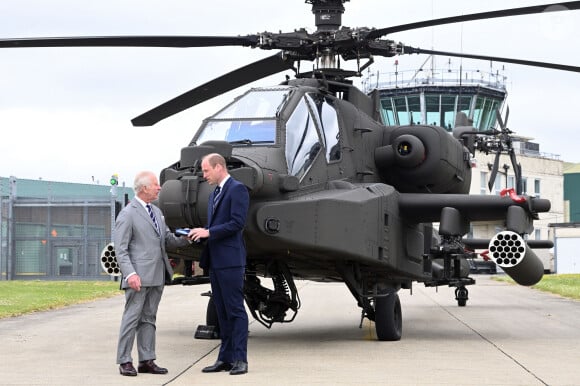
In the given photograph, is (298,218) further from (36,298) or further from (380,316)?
(36,298)

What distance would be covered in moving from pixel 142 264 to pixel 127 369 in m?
0.96

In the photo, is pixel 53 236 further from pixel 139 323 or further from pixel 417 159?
pixel 139 323

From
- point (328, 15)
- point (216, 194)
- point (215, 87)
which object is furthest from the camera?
point (215, 87)

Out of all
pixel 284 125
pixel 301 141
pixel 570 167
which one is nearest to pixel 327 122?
pixel 301 141

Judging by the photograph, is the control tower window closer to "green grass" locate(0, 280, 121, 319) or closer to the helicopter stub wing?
"green grass" locate(0, 280, 121, 319)

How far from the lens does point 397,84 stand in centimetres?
6066

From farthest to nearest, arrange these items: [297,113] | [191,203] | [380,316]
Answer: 1. [380,316]
2. [297,113]
3. [191,203]

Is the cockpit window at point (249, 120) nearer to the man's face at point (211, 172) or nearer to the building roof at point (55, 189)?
the man's face at point (211, 172)

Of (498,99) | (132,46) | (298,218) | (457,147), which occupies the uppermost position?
(498,99)

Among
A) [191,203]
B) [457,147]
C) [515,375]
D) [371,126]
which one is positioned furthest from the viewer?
[457,147]

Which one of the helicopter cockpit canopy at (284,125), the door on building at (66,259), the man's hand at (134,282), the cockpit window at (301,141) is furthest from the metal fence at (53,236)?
the man's hand at (134,282)

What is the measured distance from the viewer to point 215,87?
48.7 ft

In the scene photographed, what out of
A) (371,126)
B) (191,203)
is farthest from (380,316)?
(191,203)

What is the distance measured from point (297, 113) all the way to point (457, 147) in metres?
3.73
